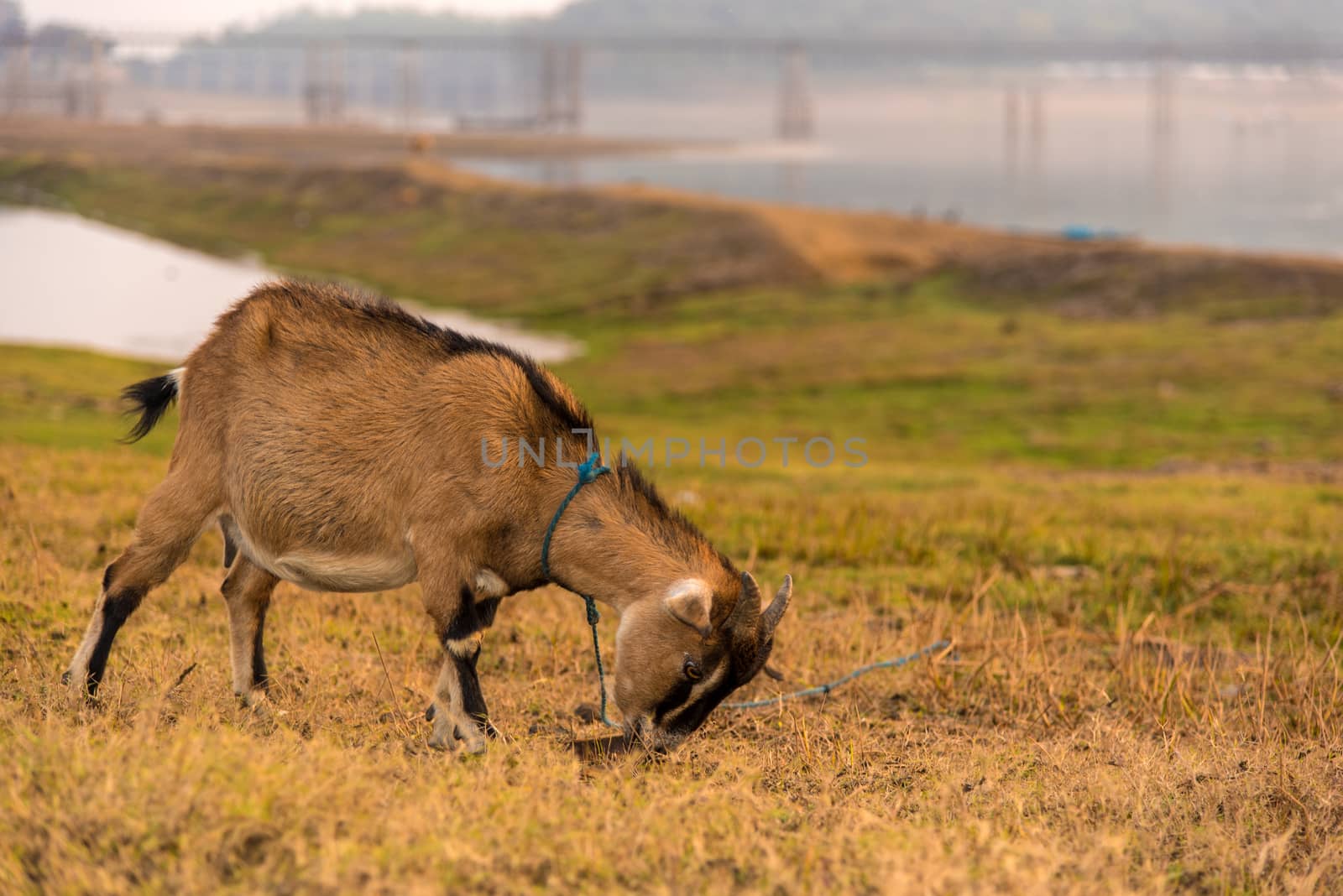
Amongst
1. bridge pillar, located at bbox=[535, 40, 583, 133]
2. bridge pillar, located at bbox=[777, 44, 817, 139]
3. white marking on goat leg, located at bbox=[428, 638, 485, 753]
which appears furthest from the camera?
bridge pillar, located at bbox=[777, 44, 817, 139]

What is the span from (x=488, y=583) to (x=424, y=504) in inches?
18.7

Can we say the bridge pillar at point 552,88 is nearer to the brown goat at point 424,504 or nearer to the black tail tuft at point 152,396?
the black tail tuft at point 152,396

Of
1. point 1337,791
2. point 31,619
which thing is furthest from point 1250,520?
point 31,619

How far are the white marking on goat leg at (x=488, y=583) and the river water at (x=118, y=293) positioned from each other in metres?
28.8

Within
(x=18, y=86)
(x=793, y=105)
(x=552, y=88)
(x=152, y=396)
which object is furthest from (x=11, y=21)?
(x=152, y=396)

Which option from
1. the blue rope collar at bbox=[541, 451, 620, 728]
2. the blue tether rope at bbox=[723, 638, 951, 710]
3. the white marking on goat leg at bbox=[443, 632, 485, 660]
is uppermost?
the blue rope collar at bbox=[541, 451, 620, 728]

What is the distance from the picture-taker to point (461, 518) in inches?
236

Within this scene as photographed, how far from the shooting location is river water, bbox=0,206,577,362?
39.4 m

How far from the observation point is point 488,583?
607cm

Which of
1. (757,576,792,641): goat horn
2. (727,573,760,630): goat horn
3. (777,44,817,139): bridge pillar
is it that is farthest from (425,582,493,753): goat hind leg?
(777,44,817,139): bridge pillar

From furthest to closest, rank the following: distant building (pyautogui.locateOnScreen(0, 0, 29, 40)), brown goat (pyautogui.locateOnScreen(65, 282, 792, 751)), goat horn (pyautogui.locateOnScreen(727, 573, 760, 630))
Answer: distant building (pyautogui.locateOnScreen(0, 0, 29, 40)) → brown goat (pyautogui.locateOnScreen(65, 282, 792, 751)) → goat horn (pyautogui.locateOnScreen(727, 573, 760, 630))

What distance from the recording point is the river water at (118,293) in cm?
3944

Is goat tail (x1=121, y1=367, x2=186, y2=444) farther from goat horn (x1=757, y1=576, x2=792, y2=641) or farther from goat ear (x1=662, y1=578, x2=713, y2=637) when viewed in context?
goat horn (x1=757, y1=576, x2=792, y2=641)

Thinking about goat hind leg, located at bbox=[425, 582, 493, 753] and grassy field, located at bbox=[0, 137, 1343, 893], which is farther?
goat hind leg, located at bbox=[425, 582, 493, 753]
